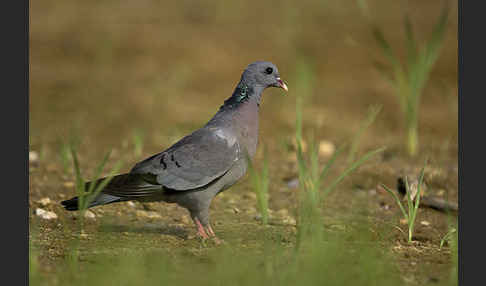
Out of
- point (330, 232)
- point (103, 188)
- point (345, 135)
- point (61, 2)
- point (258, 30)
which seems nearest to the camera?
point (103, 188)

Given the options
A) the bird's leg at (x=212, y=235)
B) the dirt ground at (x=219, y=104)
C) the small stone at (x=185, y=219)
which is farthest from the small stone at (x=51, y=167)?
the bird's leg at (x=212, y=235)

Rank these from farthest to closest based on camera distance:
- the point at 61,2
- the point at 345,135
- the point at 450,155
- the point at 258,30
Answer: the point at 61,2
the point at 258,30
the point at 345,135
the point at 450,155

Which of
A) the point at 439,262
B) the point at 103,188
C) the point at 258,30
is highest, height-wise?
the point at 258,30

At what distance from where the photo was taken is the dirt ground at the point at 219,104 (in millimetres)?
4906

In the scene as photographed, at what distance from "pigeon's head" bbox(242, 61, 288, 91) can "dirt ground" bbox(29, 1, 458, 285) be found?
63 centimetres

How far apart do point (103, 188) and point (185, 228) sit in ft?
2.48

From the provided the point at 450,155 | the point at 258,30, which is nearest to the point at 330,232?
the point at 450,155

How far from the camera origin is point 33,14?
12.5 m

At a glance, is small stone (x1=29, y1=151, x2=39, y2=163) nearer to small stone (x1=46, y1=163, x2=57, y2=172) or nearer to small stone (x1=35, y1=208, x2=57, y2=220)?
small stone (x1=46, y1=163, x2=57, y2=172)

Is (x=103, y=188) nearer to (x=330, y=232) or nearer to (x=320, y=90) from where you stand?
(x=330, y=232)

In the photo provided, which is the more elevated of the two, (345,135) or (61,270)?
(345,135)

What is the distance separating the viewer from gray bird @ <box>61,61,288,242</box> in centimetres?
444

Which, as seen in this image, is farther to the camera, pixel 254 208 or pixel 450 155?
pixel 450 155

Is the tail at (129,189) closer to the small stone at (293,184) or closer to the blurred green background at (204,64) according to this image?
the small stone at (293,184)
